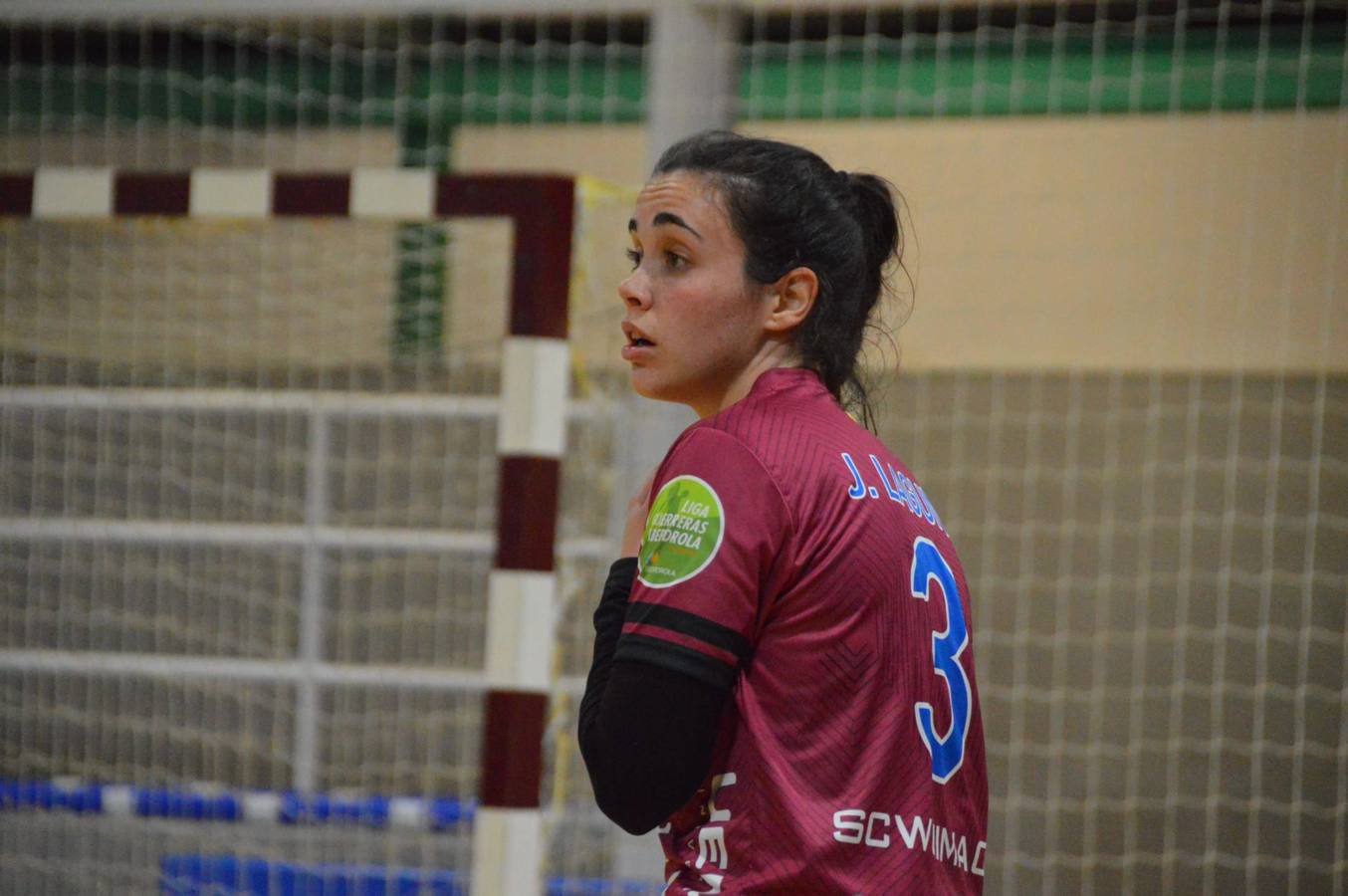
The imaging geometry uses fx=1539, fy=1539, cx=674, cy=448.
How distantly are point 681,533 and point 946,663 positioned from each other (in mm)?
278

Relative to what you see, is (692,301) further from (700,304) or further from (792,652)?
(792,652)

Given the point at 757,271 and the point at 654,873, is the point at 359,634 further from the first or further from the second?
the point at 757,271

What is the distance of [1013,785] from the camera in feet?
17.4

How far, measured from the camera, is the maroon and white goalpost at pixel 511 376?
2852 mm

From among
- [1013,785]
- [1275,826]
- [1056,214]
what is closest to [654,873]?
[1013,785]

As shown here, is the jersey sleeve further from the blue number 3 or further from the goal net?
the goal net

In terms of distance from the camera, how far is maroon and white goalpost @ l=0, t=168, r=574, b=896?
2852 millimetres

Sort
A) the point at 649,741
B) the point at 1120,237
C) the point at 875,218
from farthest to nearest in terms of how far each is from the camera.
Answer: the point at 1120,237 < the point at 875,218 < the point at 649,741

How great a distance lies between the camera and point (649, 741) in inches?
45.2

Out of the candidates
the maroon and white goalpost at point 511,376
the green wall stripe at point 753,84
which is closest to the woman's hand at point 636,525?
the maroon and white goalpost at point 511,376

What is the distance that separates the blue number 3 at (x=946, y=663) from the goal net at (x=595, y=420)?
2.69 metres

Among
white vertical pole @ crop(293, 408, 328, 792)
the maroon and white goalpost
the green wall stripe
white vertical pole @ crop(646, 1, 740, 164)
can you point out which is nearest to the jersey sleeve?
the maroon and white goalpost

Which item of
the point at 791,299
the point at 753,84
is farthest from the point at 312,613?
the point at 791,299

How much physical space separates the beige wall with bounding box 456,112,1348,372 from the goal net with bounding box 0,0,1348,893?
13mm
